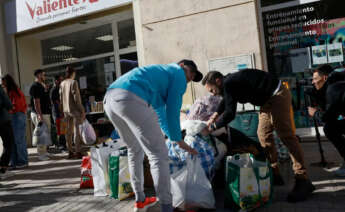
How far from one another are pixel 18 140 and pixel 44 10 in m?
4.19

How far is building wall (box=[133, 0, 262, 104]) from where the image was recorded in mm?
6426

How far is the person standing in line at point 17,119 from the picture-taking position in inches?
251

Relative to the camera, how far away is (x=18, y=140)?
21.2ft

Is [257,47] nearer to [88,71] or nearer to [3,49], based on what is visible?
[88,71]

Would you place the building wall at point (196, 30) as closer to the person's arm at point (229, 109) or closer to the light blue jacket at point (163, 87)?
the person's arm at point (229, 109)

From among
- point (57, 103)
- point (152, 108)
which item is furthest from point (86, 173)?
point (57, 103)

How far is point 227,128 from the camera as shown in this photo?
13.5 feet

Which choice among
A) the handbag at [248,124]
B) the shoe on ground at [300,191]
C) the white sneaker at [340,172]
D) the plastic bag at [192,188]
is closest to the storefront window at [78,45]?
the handbag at [248,124]

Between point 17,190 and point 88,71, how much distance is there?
558 cm

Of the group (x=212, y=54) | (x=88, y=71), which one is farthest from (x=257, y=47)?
(x=88, y=71)

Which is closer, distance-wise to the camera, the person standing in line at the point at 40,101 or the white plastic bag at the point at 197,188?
the white plastic bag at the point at 197,188

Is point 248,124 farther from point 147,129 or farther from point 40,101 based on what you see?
point 40,101

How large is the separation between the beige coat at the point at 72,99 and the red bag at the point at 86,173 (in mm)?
2435

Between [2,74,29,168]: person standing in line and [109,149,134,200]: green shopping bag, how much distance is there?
139 inches
